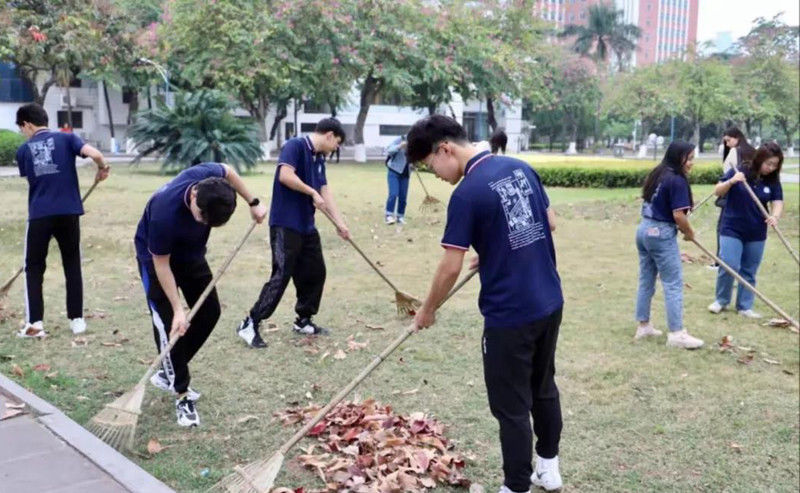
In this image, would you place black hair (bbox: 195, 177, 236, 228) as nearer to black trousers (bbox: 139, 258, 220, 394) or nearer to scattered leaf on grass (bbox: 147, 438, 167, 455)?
black trousers (bbox: 139, 258, 220, 394)

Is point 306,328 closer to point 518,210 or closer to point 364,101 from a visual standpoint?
point 518,210

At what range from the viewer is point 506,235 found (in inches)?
118

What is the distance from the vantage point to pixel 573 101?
5225 cm

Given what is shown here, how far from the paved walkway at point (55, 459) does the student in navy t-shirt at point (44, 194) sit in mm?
1594

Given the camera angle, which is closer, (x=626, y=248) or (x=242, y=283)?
(x=242, y=283)

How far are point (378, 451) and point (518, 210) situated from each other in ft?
5.05

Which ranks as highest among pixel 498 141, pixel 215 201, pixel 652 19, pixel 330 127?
pixel 652 19

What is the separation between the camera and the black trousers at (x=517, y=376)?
310 centimetres

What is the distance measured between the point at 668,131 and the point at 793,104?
19156 millimetres

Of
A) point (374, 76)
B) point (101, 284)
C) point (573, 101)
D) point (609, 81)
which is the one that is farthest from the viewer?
point (573, 101)

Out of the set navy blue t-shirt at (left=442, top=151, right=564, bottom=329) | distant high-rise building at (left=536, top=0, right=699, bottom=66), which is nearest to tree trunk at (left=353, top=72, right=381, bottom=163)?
distant high-rise building at (left=536, top=0, right=699, bottom=66)

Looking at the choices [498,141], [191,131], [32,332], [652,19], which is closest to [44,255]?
[32,332]

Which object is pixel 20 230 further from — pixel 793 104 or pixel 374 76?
pixel 793 104

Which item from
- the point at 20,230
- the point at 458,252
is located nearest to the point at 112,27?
the point at 20,230
